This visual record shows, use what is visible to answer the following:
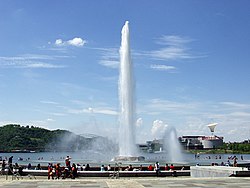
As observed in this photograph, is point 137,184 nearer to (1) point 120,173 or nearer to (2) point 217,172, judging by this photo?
(2) point 217,172

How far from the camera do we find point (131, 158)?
6412 cm

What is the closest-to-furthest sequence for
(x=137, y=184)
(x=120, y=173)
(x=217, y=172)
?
(x=137, y=184)
(x=217, y=172)
(x=120, y=173)

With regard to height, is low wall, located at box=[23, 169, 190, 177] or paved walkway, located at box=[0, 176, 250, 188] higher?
low wall, located at box=[23, 169, 190, 177]

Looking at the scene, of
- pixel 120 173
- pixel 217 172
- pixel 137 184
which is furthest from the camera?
pixel 120 173

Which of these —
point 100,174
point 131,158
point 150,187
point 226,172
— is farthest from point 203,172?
point 131,158

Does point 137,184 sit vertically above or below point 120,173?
below

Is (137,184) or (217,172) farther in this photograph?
(217,172)

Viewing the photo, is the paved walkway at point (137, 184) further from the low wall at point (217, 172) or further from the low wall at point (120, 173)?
the low wall at point (120, 173)

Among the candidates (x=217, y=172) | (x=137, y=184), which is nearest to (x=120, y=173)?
(x=217, y=172)

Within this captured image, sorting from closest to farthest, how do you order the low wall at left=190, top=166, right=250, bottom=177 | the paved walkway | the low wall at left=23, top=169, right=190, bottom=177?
the paved walkway
the low wall at left=190, top=166, right=250, bottom=177
the low wall at left=23, top=169, right=190, bottom=177

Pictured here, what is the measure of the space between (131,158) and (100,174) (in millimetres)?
26633

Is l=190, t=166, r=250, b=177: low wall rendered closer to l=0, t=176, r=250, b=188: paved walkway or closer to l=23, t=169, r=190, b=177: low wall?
l=23, t=169, r=190, b=177: low wall

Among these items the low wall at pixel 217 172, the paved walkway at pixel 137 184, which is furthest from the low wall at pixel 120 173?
the paved walkway at pixel 137 184

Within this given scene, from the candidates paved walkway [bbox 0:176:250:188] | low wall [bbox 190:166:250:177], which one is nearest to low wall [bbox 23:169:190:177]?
low wall [bbox 190:166:250:177]
